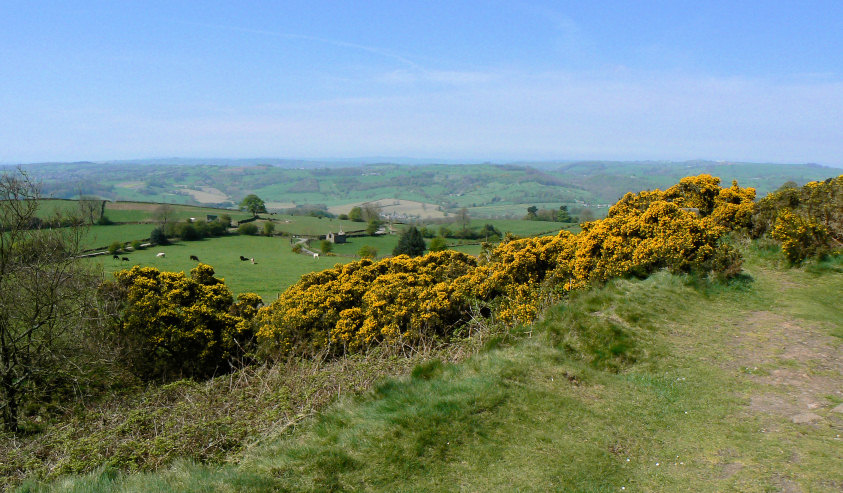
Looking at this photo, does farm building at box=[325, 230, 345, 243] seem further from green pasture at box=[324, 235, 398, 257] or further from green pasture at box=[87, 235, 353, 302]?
green pasture at box=[87, 235, 353, 302]

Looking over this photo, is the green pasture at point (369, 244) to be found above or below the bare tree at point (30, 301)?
below

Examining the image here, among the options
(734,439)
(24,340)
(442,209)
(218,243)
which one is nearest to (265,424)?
(734,439)

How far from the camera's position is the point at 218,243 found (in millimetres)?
76188

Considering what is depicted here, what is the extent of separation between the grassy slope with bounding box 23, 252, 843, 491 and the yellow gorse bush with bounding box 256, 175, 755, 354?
7.49ft

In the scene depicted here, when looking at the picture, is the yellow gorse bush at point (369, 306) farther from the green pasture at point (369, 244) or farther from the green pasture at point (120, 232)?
the green pasture at point (120, 232)

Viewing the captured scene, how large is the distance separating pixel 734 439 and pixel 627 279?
6.27 metres

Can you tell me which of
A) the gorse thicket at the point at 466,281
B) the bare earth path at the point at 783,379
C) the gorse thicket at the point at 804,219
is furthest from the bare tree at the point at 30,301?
the gorse thicket at the point at 804,219

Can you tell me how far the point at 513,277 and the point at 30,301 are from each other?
40.2ft

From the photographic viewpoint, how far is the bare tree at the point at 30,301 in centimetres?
1169

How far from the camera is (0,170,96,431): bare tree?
1169cm

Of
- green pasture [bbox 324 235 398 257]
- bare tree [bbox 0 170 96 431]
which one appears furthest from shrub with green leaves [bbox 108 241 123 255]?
bare tree [bbox 0 170 96 431]

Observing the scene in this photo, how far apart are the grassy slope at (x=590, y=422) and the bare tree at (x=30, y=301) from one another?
25.7 ft

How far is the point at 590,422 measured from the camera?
684 centimetres

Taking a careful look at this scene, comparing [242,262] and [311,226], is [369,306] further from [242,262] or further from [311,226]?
[311,226]
